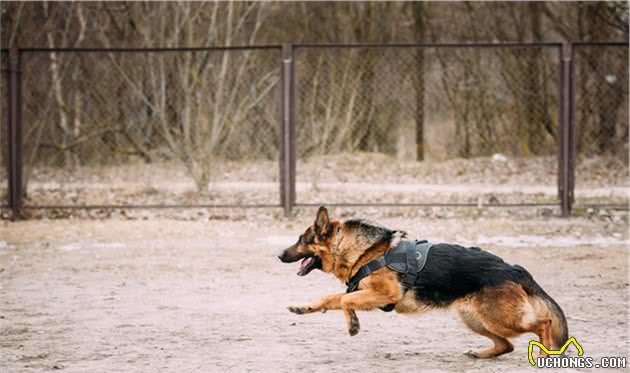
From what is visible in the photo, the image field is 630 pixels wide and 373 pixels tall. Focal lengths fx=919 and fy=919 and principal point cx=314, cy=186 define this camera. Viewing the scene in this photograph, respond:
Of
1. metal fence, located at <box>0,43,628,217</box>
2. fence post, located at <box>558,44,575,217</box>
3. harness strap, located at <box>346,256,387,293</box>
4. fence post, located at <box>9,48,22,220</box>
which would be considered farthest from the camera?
metal fence, located at <box>0,43,628,217</box>

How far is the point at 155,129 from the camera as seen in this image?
18.5m

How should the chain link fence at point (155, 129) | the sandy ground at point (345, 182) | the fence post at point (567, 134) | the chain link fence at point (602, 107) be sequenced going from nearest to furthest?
1. the fence post at point (567, 134)
2. the chain link fence at point (155, 129)
3. the sandy ground at point (345, 182)
4. the chain link fence at point (602, 107)

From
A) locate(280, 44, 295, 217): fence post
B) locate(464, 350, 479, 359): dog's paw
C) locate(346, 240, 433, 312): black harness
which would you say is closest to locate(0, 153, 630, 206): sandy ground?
locate(280, 44, 295, 217): fence post

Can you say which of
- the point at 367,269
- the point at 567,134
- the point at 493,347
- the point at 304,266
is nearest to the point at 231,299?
the point at 304,266

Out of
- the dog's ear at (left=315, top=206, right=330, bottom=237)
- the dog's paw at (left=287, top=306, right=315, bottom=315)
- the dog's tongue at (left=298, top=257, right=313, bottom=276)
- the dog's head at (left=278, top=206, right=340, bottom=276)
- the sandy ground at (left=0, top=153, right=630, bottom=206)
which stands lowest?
the sandy ground at (left=0, top=153, right=630, bottom=206)

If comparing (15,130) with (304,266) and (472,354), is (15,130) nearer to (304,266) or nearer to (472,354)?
(304,266)

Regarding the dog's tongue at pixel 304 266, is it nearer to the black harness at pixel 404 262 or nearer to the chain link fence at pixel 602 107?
the black harness at pixel 404 262

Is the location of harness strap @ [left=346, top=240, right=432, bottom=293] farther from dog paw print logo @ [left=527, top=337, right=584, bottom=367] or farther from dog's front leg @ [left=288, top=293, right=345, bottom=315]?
dog paw print logo @ [left=527, top=337, right=584, bottom=367]

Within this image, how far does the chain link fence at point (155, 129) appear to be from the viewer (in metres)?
15.1

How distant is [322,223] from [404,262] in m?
0.58

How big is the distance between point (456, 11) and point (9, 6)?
38.3 feet

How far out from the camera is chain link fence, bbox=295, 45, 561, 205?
704 inches

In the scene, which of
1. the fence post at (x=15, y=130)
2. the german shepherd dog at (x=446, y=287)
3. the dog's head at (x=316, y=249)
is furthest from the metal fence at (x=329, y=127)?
the german shepherd dog at (x=446, y=287)

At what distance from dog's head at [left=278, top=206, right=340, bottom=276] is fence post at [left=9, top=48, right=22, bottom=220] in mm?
8173
